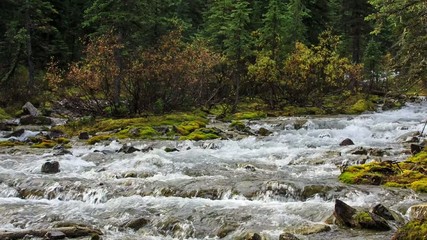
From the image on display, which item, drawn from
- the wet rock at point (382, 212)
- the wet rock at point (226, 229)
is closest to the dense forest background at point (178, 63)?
the wet rock at point (382, 212)

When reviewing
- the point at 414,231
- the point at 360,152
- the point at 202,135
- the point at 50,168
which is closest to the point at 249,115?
the point at 202,135

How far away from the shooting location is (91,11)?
29.8 m

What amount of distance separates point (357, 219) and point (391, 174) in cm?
434

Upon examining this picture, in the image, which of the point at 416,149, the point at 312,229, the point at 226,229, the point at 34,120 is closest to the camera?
the point at 312,229

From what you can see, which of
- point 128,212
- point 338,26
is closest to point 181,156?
point 128,212

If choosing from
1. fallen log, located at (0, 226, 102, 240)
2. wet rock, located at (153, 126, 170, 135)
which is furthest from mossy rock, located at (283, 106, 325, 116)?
fallen log, located at (0, 226, 102, 240)

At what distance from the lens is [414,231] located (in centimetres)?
702

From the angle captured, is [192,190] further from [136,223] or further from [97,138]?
[97,138]

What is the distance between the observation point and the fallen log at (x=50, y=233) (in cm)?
859

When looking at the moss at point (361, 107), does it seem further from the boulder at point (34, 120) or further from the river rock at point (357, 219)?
the river rock at point (357, 219)

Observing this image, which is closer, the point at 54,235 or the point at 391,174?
the point at 54,235

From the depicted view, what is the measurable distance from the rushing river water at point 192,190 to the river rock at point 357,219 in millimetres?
233

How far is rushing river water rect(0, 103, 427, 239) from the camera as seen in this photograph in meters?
9.40

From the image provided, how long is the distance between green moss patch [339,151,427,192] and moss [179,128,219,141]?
29.9 feet
